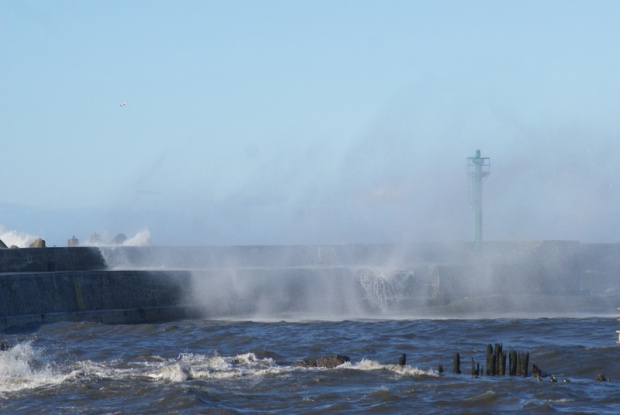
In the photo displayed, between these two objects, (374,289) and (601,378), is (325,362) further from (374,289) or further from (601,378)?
(374,289)

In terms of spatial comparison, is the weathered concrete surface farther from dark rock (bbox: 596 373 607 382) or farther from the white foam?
dark rock (bbox: 596 373 607 382)

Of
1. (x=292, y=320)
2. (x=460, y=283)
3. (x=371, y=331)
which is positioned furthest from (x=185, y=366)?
(x=460, y=283)

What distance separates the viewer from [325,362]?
775 inches

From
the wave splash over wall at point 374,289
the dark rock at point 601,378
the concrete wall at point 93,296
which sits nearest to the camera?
the dark rock at point 601,378

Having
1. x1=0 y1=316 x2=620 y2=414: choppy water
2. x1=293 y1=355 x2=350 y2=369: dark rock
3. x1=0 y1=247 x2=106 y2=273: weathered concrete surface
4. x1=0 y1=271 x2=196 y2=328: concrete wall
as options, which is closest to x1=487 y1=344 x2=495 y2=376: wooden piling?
x1=0 y1=316 x2=620 y2=414: choppy water

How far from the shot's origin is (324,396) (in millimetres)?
16469

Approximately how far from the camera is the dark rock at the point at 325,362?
19.6 metres

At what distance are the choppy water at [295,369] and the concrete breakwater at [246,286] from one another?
2.52 meters

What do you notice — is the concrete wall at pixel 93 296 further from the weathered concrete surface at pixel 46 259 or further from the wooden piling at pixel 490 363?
the wooden piling at pixel 490 363

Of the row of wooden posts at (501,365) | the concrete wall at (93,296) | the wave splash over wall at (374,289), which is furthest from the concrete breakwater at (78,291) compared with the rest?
the row of wooden posts at (501,365)

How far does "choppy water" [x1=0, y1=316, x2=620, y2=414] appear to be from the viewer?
1582 cm

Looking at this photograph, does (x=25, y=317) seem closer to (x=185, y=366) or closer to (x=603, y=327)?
(x=185, y=366)

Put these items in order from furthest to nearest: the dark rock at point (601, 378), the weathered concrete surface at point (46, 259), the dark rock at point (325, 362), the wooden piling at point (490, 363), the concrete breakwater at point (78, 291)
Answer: the weathered concrete surface at point (46, 259)
the concrete breakwater at point (78, 291)
the dark rock at point (325, 362)
the wooden piling at point (490, 363)
the dark rock at point (601, 378)

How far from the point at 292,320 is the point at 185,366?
12.7 m
